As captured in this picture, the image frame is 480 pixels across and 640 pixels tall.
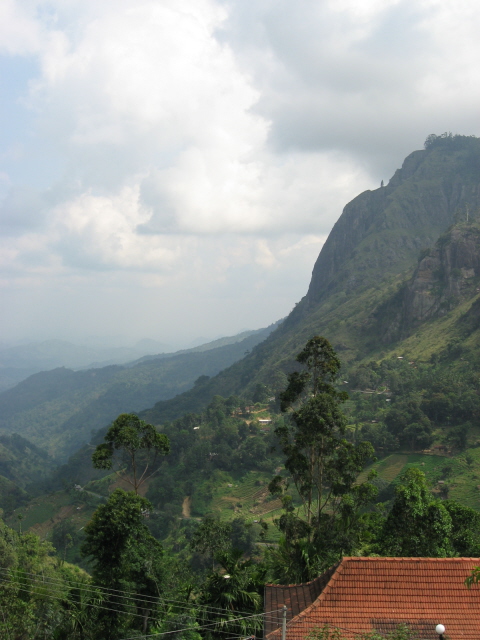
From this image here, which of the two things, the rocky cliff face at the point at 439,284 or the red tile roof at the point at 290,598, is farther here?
the rocky cliff face at the point at 439,284

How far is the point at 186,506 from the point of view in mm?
52688

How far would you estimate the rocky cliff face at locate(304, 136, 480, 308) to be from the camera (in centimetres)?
11962

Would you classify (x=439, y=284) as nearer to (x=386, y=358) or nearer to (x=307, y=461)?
(x=386, y=358)

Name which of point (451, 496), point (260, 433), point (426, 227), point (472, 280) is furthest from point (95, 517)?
point (426, 227)

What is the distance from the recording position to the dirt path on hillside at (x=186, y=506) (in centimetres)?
5077

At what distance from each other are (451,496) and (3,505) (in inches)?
2505

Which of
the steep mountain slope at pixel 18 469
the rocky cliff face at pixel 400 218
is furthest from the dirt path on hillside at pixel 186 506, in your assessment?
the rocky cliff face at pixel 400 218

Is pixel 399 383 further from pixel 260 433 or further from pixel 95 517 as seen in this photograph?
pixel 95 517

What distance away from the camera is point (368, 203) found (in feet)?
459

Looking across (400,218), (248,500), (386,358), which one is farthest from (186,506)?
(400,218)

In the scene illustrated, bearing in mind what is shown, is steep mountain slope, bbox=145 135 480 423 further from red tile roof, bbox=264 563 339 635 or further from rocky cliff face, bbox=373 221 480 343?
red tile roof, bbox=264 563 339 635

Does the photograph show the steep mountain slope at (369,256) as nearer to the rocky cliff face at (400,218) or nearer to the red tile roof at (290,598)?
the rocky cliff face at (400,218)

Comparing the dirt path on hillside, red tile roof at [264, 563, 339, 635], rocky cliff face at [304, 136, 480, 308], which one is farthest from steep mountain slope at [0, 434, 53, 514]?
rocky cliff face at [304, 136, 480, 308]

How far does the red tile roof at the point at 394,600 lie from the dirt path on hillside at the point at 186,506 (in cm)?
4190
